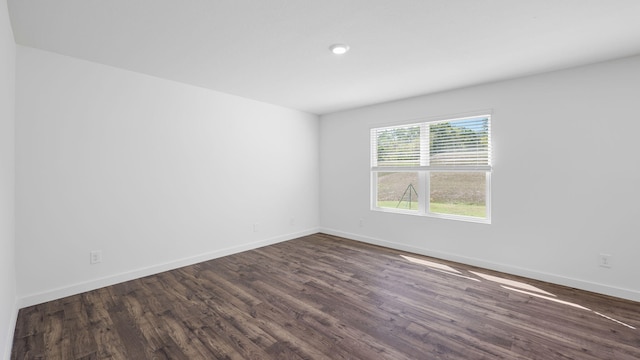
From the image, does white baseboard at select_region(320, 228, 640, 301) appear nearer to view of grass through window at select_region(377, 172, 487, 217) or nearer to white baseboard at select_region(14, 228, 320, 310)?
view of grass through window at select_region(377, 172, 487, 217)

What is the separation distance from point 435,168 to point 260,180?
2.71 metres

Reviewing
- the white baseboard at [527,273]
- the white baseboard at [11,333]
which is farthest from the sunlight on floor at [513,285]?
the white baseboard at [11,333]

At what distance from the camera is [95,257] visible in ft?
9.36

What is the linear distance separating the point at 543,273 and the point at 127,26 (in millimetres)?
4735

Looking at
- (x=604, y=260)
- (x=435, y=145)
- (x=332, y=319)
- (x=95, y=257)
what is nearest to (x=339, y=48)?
(x=435, y=145)

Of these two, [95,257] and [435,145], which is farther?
[435,145]

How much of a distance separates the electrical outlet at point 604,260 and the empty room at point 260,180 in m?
0.03

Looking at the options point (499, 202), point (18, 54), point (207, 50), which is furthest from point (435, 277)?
point (18, 54)

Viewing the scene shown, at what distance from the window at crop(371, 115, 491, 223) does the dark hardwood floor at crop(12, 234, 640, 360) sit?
948 millimetres

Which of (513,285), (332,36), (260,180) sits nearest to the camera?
(332,36)

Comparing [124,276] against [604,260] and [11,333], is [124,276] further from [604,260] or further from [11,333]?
[604,260]

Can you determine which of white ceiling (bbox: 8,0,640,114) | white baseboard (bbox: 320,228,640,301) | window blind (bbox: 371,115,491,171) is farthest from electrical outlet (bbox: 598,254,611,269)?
white ceiling (bbox: 8,0,640,114)

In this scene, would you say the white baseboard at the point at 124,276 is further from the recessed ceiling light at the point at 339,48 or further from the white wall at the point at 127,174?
the recessed ceiling light at the point at 339,48

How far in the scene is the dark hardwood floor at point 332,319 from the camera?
1896mm
